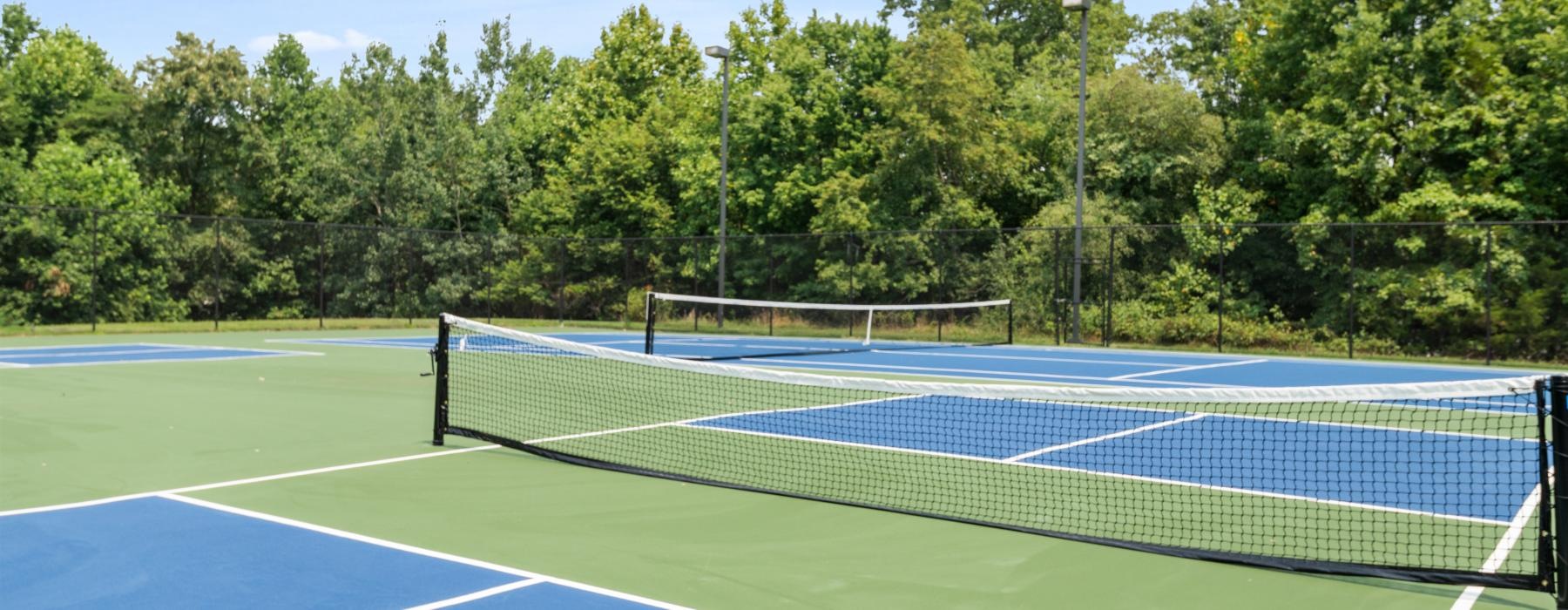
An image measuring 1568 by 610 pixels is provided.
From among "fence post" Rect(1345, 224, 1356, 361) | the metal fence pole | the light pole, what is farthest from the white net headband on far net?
the metal fence pole

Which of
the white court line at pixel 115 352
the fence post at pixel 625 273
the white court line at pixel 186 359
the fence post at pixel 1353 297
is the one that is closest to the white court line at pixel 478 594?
the white court line at pixel 186 359

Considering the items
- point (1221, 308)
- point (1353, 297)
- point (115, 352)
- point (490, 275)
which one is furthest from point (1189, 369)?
point (490, 275)

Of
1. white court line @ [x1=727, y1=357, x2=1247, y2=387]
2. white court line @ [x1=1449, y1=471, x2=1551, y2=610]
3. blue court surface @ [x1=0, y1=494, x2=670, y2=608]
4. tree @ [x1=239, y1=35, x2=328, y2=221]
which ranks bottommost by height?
blue court surface @ [x1=0, y1=494, x2=670, y2=608]

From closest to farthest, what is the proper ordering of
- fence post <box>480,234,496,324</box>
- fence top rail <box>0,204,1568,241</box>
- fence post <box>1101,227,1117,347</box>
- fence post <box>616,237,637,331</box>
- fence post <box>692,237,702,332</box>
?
fence top rail <box>0,204,1568,241</box> → fence post <box>1101,227,1117,347</box> → fence post <box>692,237,702,332</box> → fence post <box>616,237,637,331</box> → fence post <box>480,234,496,324</box>

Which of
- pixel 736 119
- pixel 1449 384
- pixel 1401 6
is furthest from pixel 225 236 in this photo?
pixel 1449 384

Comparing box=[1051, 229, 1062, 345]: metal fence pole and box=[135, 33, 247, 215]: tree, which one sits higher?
box=[135, 33, 247, 215]: tree

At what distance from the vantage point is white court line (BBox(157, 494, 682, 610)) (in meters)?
5.05

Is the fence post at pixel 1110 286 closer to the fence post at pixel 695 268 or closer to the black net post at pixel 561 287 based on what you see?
the fence post at pixel 695 268

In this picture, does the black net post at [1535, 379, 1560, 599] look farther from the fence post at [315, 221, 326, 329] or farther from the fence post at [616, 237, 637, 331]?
the fence post at [315, 221, 326, 329]

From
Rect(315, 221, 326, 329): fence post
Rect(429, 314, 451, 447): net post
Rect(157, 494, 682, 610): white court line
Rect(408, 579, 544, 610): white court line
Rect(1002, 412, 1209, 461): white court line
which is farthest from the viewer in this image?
Rect(315, 221, 326, 329): fence post

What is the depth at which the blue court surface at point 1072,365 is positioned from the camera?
1688cm

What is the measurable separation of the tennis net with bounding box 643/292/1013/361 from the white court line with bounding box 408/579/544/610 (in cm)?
1639

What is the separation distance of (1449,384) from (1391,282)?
19.7 meters

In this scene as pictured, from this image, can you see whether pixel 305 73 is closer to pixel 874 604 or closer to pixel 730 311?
pixel 730 311
